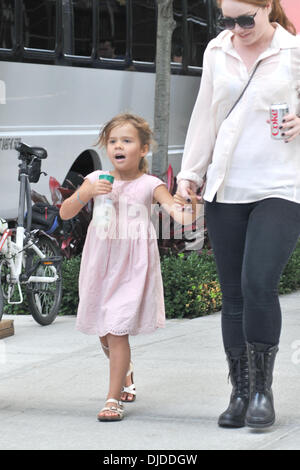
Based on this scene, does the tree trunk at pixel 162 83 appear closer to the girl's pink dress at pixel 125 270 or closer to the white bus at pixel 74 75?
the white bus at pixel 74 75

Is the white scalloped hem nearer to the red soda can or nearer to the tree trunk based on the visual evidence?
the red soda can

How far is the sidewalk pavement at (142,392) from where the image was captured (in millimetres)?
4810

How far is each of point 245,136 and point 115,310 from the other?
108 centimetres

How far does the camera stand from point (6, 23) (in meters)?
11.3

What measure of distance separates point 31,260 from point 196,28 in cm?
819

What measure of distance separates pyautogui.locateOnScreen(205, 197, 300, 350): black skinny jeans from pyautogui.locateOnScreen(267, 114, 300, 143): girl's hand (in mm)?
299

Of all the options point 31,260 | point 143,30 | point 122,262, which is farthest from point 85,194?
point 143,30

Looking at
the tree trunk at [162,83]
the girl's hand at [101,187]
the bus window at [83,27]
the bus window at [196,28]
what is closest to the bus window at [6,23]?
the bus window at [83,27]

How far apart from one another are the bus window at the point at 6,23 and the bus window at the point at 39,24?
211 mm

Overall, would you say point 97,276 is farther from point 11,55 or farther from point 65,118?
point 65,118

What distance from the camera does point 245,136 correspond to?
477 centimetres

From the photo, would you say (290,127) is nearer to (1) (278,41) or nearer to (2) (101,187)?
(1) (278,41)

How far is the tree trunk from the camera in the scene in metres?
11.2

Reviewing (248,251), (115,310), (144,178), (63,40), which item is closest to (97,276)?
(115,310)
